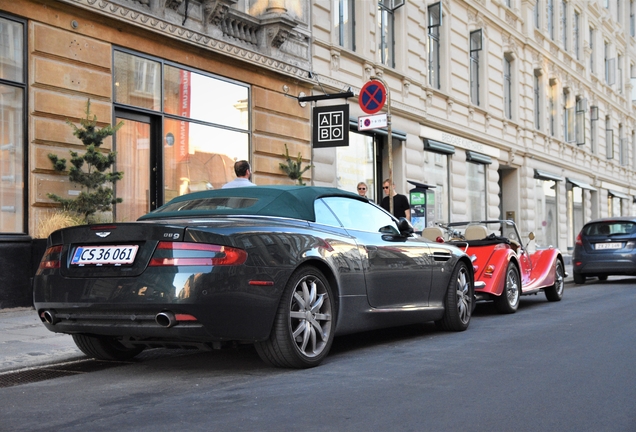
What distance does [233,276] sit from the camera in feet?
17.1

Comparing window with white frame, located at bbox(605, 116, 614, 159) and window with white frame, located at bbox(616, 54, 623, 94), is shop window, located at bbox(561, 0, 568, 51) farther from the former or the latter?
window with white frame, located at bbox(616, 54, 623, 94)

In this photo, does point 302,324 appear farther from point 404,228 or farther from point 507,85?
point 507,85

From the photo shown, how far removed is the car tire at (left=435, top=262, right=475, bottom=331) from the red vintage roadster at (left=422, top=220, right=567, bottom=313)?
1026mm

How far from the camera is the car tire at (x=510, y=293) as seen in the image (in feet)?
33.3

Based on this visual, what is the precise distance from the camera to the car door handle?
7.89 metres

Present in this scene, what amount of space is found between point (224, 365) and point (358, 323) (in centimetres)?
115

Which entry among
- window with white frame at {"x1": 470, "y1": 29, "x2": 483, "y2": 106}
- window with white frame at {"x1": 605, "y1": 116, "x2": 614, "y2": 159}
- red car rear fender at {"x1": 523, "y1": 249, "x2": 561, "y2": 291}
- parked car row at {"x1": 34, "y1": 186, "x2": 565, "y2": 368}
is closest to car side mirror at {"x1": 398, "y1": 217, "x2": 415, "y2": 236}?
parked car row at {"x1": 34, "y1": 186, "x2": 565, "y2": 368}

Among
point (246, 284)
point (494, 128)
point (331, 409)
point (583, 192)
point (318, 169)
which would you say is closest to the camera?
point (331, 409)

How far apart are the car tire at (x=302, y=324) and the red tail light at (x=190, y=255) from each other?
0.59 metres

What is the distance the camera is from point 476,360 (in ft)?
20.3

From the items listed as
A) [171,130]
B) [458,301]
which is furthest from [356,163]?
[458,301]

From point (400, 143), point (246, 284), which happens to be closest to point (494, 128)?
point (400, 143)

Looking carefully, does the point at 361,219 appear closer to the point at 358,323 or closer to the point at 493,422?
the point at 358,323

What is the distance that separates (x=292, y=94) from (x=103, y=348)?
1074cm
